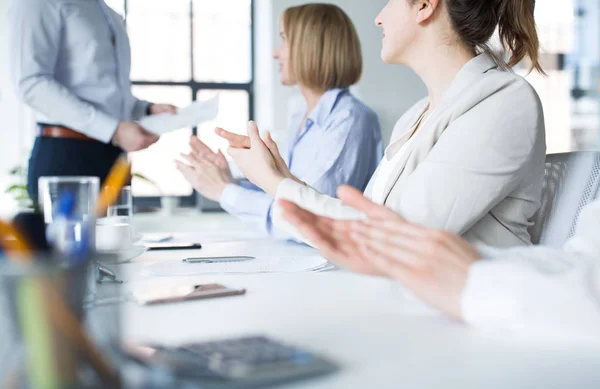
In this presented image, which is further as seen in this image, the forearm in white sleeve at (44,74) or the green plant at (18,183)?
the green plant at (18,183)

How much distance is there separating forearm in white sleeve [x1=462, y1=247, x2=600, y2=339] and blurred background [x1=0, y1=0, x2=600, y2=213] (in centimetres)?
390

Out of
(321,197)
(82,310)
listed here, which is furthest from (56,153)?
(82,310)

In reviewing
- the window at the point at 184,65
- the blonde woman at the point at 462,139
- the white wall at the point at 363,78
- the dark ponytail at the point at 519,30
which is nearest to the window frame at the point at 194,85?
the window at the point at 184,65

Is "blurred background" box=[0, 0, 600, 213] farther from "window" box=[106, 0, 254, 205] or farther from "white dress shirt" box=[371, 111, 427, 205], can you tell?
"white dress shirt" box=[371, 111, 427, 205]

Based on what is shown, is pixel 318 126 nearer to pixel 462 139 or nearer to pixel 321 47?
pixel 321 47

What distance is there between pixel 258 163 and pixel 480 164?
0.48 metres

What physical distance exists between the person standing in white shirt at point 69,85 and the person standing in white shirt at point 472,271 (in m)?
1.84

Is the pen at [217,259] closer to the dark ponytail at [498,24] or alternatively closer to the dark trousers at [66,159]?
the dark ponytail at [498,24]

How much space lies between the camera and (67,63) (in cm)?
260

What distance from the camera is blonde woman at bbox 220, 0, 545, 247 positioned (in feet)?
3.78

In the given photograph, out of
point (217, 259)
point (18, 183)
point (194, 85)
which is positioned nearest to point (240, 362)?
point (217, 259)

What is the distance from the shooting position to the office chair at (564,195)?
1.31 metres

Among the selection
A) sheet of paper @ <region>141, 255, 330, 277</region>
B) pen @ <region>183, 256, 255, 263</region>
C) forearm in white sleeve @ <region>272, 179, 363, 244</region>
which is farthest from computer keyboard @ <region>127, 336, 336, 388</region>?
forearm in white sleeve @ <region>272, 179, 363, 244</region>

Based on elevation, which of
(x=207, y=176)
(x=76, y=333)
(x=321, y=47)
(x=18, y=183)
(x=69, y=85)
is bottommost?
(x=18, y=183)
